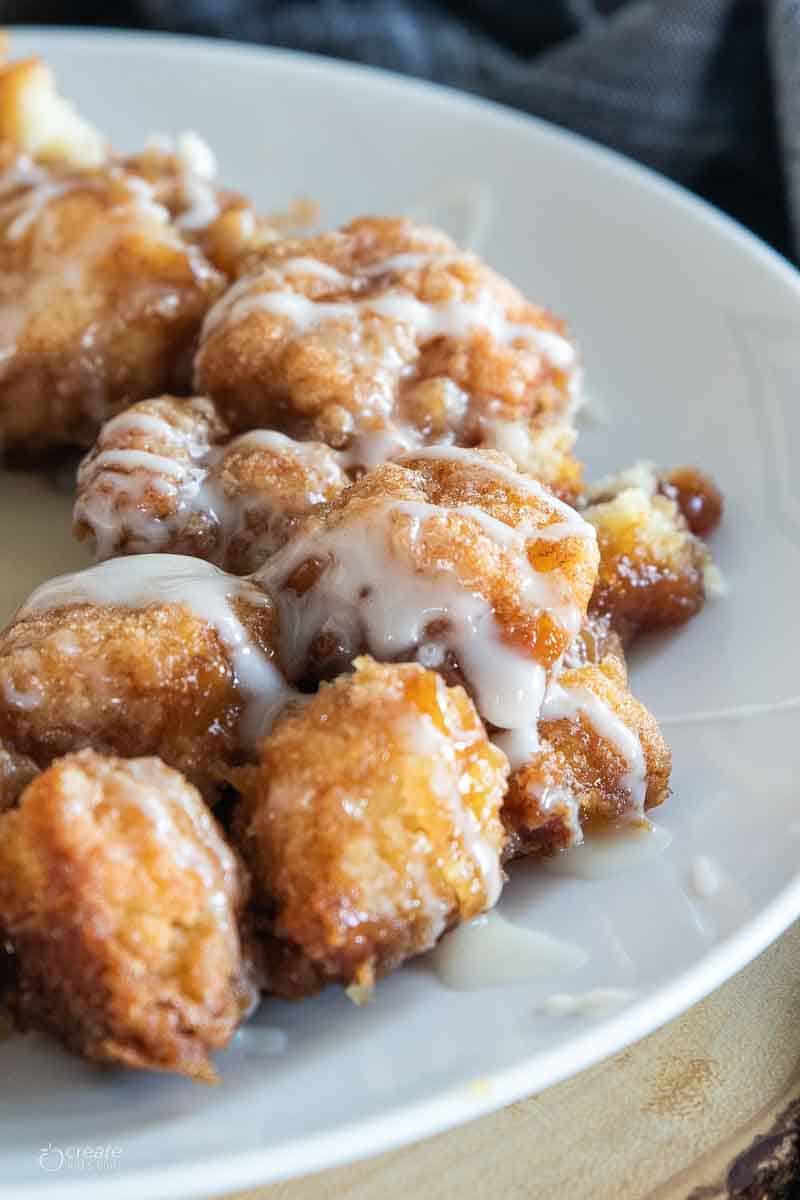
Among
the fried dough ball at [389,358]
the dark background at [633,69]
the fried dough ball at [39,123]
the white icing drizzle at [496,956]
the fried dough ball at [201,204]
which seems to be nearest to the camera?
the white icing drizzle at [496,956]

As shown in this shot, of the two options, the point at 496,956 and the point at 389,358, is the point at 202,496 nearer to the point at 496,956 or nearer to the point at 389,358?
the point at 389,358

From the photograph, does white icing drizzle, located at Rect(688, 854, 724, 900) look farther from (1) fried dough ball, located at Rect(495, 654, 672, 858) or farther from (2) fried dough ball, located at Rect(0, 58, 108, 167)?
(2) fried dough ball, located at Rect(0, 58, 108, 167)

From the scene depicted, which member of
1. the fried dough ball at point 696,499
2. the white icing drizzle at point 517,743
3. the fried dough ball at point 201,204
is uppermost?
the fried dough ball at point 201,204

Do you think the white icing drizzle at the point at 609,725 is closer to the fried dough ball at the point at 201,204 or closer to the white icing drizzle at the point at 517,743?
the white icing drizzle at the point at 517,743

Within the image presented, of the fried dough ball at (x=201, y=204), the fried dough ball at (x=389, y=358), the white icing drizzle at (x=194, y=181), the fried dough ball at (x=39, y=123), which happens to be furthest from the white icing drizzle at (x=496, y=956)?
the fried dough ball at (x=39, y=123)

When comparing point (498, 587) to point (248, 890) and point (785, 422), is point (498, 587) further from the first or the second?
point (785, 422)

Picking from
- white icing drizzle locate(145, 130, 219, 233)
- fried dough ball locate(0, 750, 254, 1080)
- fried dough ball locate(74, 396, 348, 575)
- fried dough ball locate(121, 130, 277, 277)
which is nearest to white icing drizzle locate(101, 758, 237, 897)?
fried dough ball locate(0, 750, 254, 1080)
